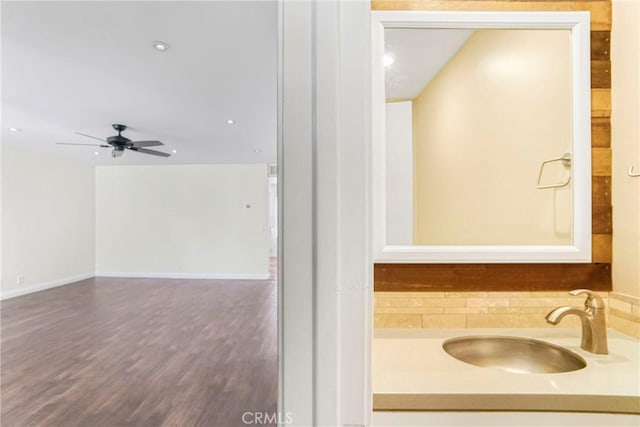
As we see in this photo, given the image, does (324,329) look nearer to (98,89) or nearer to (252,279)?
(98,89)

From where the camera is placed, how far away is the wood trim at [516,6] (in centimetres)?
115

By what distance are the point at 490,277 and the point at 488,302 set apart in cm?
9

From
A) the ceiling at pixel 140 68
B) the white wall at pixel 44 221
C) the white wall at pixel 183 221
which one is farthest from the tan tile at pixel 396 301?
the white wall at pixel 44 221

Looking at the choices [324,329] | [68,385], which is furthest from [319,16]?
[68,385]

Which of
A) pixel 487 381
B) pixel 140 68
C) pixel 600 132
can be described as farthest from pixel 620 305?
pixel 140 68

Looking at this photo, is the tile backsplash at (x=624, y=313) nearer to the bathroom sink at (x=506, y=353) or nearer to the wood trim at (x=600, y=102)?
the bathroom sink at (x=506, y=353)

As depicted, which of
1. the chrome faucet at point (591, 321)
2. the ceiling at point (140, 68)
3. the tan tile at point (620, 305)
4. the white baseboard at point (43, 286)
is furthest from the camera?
the white baseboard at point (43, 286)

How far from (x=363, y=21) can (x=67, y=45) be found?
266cm

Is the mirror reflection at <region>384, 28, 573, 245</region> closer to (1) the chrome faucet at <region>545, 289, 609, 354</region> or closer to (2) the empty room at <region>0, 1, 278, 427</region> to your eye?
(1) the chrome faucet at <region>545, 289, 609, 354</region>

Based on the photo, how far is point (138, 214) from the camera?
6.92 m

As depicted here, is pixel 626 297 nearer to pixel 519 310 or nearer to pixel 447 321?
pixel 519 310

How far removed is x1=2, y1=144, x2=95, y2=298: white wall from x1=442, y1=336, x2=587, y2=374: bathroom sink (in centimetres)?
689

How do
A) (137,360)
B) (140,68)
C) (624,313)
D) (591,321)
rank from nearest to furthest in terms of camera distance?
(591,321), (624,313), (140,68), (137,360)

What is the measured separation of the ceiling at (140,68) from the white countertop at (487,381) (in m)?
1.85
